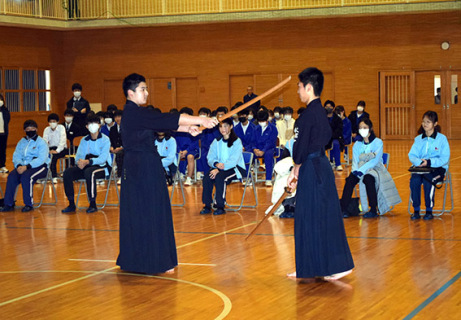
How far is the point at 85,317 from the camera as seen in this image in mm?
5922

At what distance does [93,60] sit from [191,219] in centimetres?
1911

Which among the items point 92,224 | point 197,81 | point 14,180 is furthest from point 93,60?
point 92,224

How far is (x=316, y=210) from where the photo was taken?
271 inches

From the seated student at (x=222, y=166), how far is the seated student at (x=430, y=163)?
115 inches

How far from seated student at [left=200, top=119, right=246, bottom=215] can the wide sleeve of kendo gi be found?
436 centimetres

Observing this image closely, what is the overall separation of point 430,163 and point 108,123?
874 cm

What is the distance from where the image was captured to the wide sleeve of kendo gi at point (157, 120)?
7.10 metres

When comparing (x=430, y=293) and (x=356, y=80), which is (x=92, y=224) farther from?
(x=356, y=80)

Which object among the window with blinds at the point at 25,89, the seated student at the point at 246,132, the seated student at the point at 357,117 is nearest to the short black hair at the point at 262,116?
the seated student at the point at 246,132

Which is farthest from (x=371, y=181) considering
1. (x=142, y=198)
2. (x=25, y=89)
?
(x=25, y=89)

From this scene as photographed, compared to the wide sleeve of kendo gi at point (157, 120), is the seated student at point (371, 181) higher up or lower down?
lower down

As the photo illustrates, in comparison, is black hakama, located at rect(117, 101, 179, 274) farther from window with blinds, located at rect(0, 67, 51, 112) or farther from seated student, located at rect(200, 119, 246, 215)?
window with blinds, located at rect(0, 67, 51, 112)

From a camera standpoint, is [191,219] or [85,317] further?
[191,219]

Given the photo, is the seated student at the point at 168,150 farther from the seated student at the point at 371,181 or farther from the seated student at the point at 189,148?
the seated student at the point at 371,181
